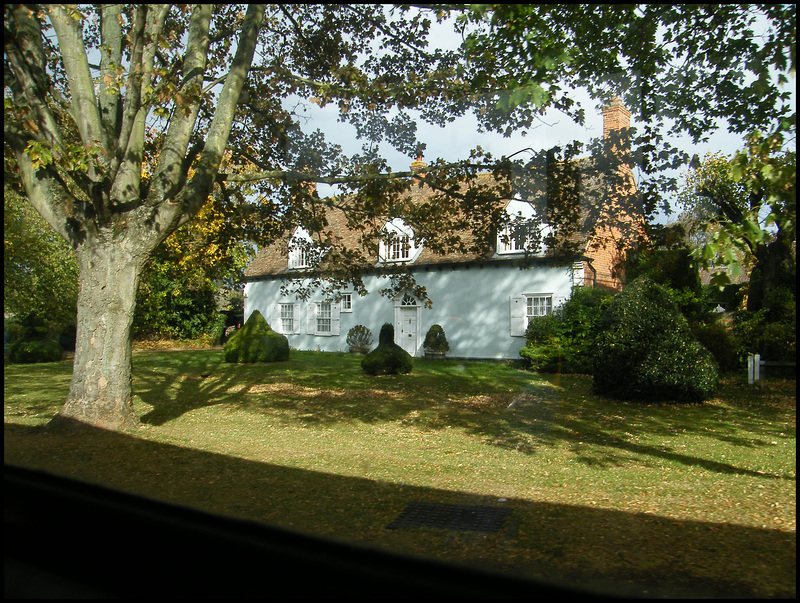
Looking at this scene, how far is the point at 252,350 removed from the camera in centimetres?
1911

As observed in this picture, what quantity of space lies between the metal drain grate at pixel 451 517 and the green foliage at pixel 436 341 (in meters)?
15.4

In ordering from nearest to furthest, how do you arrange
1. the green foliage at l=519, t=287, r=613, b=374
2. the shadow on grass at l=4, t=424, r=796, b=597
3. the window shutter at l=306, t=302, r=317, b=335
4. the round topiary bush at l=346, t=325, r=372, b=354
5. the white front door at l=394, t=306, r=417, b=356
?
the shadow on grass at l=4, t=424, r=796, b=597 < the green foliage at l=519, t=287, r=613, b=374 < the white front door at l=394, t=306, r=417, b=356 < the round topiary bush at l=346, t=325, r=372, b=354 < the window shutter at l=306, t=302, r=317, b=335

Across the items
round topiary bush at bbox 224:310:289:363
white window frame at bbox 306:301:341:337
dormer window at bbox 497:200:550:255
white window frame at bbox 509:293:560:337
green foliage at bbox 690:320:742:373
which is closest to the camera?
dormer window at bbox 497:200:550:255

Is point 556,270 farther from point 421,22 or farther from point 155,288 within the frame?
point 155,288

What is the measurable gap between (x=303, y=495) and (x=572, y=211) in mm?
5004

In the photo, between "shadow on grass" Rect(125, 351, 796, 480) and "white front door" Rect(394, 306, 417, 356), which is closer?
"shadow on grass" Rect(125, 351, 796, 480)

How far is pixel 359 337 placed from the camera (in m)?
23.2

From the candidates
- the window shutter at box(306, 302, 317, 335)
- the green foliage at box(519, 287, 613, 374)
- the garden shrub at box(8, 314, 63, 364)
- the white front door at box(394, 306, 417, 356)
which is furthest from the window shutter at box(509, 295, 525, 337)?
→ the garden shrub at box(8, 314, 63, 364)

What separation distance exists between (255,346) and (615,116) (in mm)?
14730

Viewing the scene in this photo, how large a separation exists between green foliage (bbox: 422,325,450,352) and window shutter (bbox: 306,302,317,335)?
21.2 feet

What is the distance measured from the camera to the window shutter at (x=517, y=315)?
19000 millimetres

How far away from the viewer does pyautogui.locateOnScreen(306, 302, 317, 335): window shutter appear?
25.1m

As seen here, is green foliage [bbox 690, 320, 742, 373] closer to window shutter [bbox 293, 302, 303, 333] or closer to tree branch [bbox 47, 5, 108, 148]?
tree branch [bbox 47, 5, 108, 148]

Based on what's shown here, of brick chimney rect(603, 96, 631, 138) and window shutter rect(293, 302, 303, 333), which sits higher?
brick chimney rect(603, 96, 631, 138)
